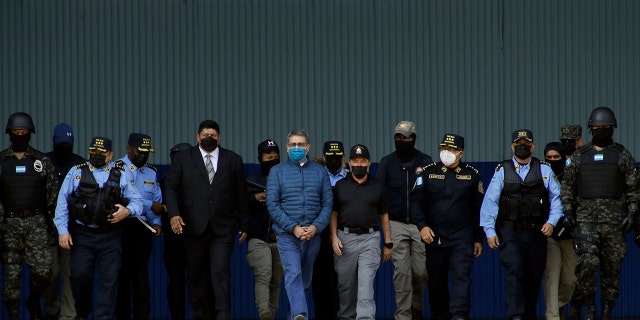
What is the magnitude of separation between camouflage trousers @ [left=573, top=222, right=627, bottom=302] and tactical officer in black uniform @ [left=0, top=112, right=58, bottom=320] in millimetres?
5778

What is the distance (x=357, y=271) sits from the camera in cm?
1298

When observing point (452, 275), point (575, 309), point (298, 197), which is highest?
point (298, 197)

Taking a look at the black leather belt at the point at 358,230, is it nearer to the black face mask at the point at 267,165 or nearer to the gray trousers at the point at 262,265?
the gray trousers at the point at 262,265

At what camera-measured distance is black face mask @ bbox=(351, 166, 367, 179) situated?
13.0 m

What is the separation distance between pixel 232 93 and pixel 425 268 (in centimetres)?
383

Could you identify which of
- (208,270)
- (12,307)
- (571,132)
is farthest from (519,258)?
(12,307)

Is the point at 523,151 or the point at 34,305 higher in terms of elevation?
the point at 523,151

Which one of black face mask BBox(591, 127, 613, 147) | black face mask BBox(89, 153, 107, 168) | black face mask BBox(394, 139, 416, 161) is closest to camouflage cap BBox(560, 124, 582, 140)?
black face mask BBox(591, 127, 613, 147)

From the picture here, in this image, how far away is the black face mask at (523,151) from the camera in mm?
13250

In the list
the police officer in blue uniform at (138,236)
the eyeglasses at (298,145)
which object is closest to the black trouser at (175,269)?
the police officer in blue uniform at (138,236)

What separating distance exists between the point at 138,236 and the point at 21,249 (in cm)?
127

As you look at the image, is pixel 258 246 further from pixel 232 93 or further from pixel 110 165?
pixel 232 93

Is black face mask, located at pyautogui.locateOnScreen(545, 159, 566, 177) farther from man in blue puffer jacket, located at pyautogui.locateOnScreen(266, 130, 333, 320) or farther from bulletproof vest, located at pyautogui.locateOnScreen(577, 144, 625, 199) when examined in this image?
man in blue puffer jacket, located at pyautogui.locateOnScreen(266, 130, 333, 320)

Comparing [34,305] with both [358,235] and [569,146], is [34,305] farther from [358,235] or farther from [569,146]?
[569,146]
